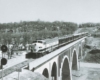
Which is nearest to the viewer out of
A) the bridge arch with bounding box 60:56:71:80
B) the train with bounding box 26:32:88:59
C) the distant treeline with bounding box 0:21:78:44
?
the train with bounding box 26:32:88:59

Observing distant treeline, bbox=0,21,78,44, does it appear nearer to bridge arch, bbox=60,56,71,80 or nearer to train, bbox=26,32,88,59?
train, bbox=26,32,88,59

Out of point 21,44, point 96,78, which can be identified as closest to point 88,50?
point 96,78

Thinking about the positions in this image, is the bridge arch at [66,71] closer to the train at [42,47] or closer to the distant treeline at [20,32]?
the train at [42,47]

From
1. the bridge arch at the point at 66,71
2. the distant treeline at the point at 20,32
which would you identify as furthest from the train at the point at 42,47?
the distant treeline at the point at 20,32

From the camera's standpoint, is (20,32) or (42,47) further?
(20,32)

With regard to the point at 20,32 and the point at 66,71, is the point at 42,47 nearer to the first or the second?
the point at 66,71

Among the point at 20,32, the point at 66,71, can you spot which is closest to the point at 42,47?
the point at 66,71

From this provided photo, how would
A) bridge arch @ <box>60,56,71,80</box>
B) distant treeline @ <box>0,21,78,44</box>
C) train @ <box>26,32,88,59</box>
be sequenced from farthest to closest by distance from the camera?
1. bridge arch @ <box>60,56,71,80</box>
2. distant treeline @ <box>0,21,78,44</box>
3. train @ <box>26,32,88,59</box>

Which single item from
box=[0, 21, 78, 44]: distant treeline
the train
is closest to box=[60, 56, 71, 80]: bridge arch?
the train

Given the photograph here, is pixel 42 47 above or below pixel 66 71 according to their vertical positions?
A: above

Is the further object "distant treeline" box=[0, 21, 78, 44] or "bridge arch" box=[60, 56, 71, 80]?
"bridge arch" box=[60, 56, 71, 80]

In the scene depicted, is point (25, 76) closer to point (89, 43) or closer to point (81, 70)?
point (81, 70)

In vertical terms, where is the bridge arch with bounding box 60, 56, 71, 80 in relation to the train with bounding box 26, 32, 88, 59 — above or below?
below

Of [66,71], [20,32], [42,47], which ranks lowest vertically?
[66,71]
